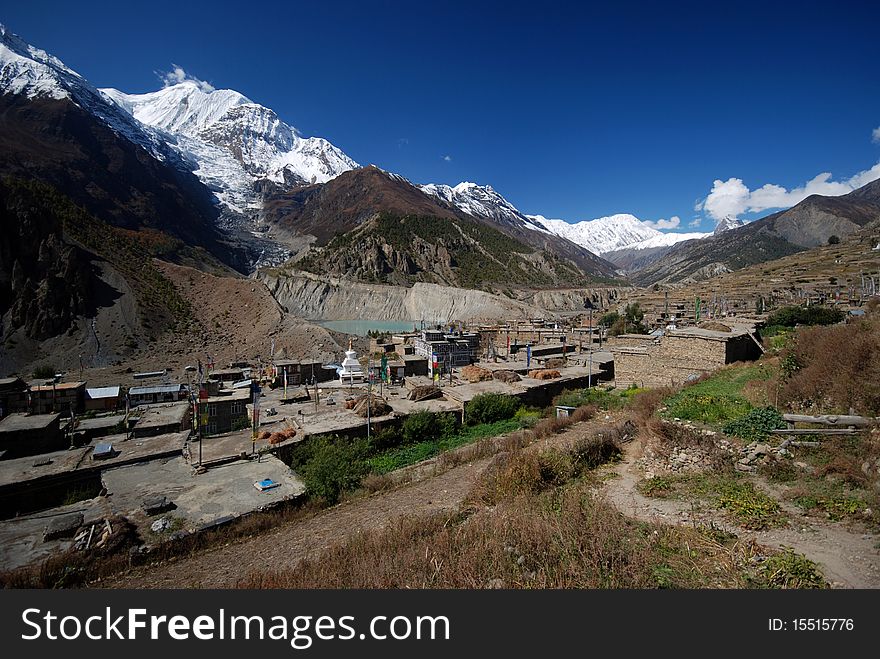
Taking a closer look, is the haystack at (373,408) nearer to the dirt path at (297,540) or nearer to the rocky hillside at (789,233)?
the dirt path at (297,540)

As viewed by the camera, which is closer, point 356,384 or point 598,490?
point 598,490

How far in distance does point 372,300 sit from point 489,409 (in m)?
78.4

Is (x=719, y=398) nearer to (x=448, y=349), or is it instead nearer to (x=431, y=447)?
(x=431, y=447)

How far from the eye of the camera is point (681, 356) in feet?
55.4

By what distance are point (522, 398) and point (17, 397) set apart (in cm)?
2789

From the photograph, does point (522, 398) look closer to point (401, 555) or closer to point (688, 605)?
point (401, 555)

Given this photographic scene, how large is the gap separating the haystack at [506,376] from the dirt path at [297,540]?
11.8 metres

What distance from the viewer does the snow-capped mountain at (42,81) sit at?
141 meters

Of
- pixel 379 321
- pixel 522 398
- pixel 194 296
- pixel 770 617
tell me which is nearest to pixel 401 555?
pixel 770 617

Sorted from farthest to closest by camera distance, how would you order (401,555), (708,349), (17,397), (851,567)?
(17,397), (708,349), (401,555), (851,567)

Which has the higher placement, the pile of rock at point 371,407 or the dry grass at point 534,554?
the dry grass at point 534,554

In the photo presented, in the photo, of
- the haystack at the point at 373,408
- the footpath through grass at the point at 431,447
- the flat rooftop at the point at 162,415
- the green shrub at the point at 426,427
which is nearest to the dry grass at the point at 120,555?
the footpath through grass at the point at 431,447

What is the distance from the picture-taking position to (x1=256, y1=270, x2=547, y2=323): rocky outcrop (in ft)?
280

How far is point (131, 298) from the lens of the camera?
2061 inches
